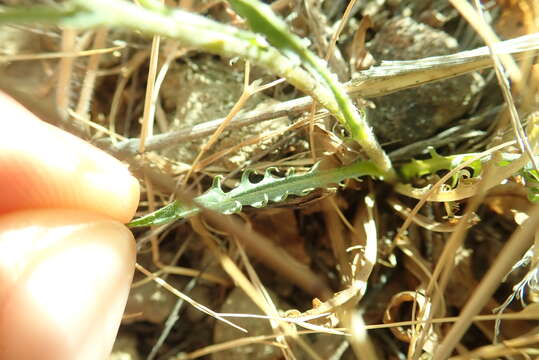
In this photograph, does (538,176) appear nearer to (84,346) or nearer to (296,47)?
(296,47)

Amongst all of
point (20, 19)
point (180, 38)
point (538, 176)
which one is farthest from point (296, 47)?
point (538, 176)

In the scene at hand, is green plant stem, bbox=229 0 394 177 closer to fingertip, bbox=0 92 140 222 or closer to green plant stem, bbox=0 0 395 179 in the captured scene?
green plant stem, bbox=0 0 395 179

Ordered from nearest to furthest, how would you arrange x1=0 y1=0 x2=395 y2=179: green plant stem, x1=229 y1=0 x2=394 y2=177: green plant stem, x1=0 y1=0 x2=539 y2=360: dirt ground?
x1=0 y1=0 x2=395 y2=179: green plant stem → x1=229 y1=0 x2=394 y2=177: green plant stem → x1=0 y1=0 x2=539 y2=360: dirt ground

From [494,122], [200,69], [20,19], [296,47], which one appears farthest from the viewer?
[200,69]

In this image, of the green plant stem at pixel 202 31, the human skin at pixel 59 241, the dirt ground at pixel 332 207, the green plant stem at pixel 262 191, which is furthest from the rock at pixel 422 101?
the human skin at pixel 59 241

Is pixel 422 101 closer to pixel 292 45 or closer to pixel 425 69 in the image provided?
pixel 425 69

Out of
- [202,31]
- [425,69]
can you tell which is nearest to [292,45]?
[202,31]

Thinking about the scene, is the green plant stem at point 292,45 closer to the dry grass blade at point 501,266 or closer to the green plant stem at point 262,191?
the green plant stem at point 262,191

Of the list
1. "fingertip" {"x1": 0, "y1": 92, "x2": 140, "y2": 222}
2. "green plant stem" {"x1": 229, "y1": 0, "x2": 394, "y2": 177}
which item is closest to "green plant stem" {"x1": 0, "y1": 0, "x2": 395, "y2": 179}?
"green plant stem" {"x1": 229, "y1": 0, "x2": 394, "y2": 177}
